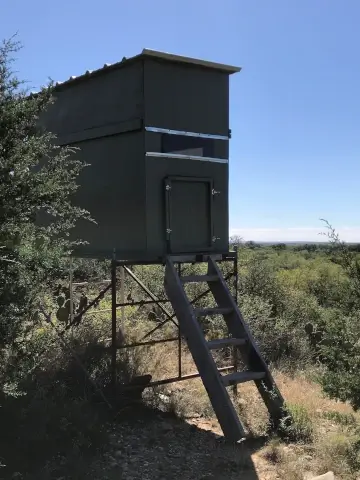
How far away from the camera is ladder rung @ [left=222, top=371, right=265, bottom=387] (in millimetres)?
6730

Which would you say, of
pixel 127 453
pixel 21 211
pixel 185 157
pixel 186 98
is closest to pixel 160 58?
pixel 186 98

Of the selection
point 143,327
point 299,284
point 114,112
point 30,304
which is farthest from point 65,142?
point 299,284

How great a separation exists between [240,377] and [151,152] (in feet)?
11.7

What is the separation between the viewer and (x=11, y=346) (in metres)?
5.92

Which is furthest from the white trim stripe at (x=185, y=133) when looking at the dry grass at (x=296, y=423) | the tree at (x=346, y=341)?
the dry grass at (x=296, y=423)

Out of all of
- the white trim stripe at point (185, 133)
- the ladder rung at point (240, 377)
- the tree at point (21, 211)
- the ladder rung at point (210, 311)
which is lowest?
the ladder rung at point (240, 377)

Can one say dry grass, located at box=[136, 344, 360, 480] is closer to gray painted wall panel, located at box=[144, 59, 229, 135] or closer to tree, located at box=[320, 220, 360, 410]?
tree, located at box=[320, 220, 360, 410]

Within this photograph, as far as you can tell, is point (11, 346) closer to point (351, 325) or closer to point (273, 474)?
point (273, 474)

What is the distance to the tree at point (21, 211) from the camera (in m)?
5.62

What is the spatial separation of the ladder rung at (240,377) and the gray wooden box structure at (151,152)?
6.97 feet

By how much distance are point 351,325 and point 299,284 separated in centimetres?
1366

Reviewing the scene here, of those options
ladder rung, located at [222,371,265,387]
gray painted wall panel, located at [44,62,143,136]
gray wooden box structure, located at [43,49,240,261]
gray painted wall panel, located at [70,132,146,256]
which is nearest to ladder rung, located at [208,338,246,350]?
ladder rung, located at [222,371,265,387]

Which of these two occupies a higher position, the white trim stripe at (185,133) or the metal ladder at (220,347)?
the white trim stripe at (185,133)

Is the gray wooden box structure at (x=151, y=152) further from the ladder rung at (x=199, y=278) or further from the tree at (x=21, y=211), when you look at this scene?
the tree at (x=21, y=211)
